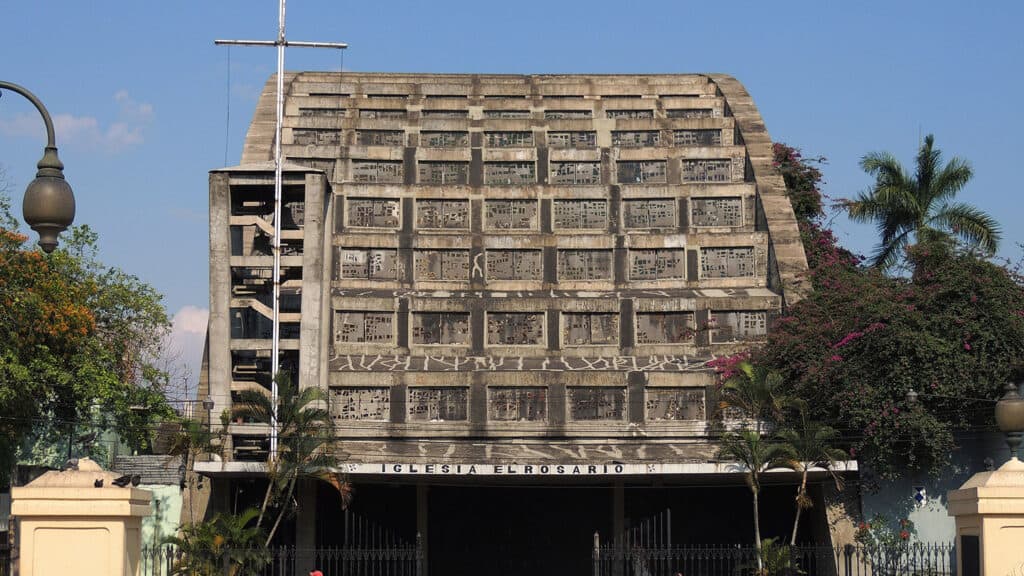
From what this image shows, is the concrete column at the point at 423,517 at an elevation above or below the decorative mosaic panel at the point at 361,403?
below

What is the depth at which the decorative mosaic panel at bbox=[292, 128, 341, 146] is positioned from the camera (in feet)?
189

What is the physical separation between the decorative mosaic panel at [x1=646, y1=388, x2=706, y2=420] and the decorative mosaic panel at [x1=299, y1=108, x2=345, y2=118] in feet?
65.3

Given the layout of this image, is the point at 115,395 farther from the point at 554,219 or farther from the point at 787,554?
the point at 787,554

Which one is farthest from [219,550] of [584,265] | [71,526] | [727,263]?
[727,263]

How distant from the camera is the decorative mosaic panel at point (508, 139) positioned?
188ft

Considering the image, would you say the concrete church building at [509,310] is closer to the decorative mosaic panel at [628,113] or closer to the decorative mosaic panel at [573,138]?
the decorative mosaic panel at [573,138]

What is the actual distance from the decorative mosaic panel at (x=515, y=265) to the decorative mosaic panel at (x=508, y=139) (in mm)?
6442

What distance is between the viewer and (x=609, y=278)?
172ft

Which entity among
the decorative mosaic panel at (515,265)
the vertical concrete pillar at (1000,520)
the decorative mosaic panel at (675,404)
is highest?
the decorative mosaic panel at (515,265)

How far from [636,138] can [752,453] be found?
20981 millimetres

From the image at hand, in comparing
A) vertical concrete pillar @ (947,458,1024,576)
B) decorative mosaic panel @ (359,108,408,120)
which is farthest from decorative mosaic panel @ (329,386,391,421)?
vertical concrete pillar @ (947,458,1024,576)

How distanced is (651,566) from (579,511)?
3.18 meters

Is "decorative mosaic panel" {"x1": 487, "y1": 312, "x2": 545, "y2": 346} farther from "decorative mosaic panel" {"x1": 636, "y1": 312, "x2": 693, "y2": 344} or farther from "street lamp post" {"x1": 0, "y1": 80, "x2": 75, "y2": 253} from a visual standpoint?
"street lamp post" {"x1": 0, "y1": 80, "x2": 75, "y2": 253}

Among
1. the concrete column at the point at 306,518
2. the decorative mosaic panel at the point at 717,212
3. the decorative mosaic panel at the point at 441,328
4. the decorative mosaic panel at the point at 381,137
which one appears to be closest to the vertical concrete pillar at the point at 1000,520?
the concrete column at the point at 306,518
